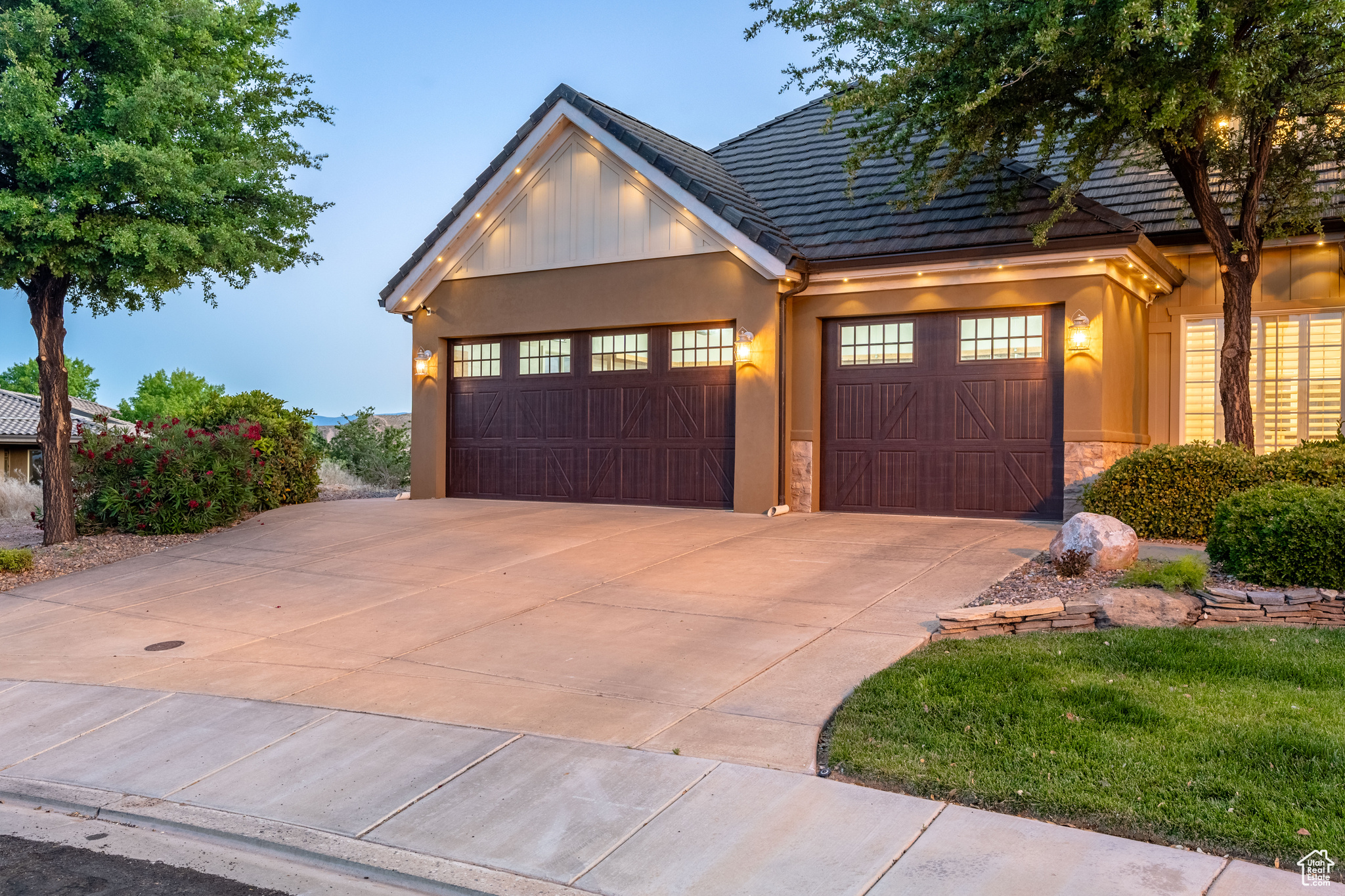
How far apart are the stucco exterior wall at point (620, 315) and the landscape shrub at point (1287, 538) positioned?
6423 millimetres

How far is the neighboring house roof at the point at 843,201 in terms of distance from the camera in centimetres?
1245

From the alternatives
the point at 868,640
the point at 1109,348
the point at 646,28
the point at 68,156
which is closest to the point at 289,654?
the point at 868,640

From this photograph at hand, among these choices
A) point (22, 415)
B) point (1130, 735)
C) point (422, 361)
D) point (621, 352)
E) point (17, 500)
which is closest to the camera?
point (1130, 735)

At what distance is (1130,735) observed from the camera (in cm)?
498

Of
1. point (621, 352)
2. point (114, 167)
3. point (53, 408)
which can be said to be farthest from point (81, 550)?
point (621, 352)

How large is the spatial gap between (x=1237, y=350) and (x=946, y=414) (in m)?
3.42

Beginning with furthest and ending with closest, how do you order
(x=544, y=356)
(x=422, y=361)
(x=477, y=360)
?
(x=422, y=361) < (x=477, y=360) < (x=544, y=356)

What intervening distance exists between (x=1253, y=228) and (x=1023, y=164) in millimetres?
3886

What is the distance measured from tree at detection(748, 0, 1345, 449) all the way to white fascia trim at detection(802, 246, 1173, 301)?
0.63m

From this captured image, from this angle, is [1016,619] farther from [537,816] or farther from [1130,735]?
[537,816]

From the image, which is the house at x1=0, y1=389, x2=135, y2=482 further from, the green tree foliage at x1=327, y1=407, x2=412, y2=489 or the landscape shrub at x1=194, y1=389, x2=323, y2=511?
the landscape shrub at x1=194, y1=389, x2=323, y2=511

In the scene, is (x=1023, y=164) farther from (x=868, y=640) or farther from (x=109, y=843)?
(x=109, y=843)

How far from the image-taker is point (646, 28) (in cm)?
7869

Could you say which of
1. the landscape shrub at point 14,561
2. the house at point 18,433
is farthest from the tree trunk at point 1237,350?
the house at point 18,433
